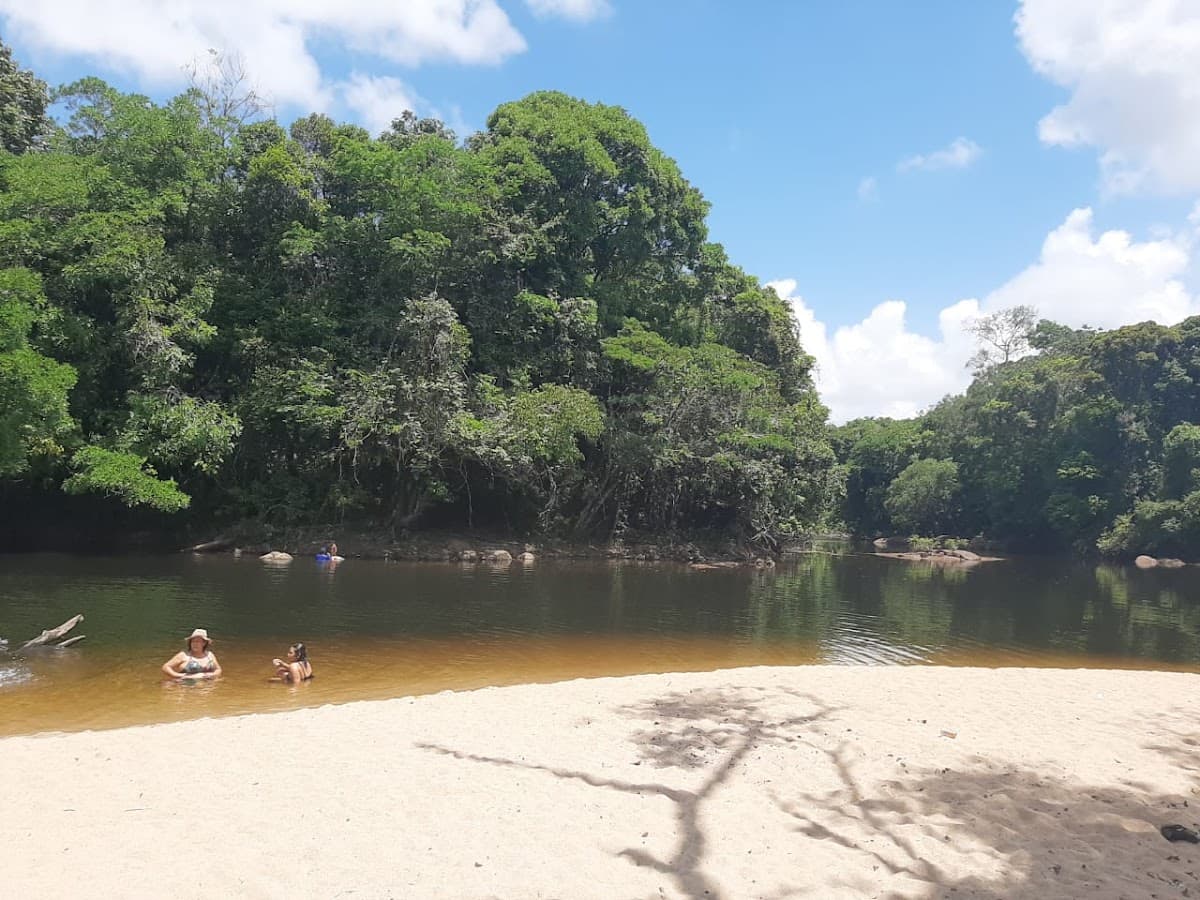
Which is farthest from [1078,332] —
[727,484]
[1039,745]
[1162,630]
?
[1039,745]

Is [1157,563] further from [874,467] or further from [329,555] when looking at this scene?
[329,555]

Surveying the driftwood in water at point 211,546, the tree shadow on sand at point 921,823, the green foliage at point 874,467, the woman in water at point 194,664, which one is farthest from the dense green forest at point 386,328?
the green foliage at point 874,467

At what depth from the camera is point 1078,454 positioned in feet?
176

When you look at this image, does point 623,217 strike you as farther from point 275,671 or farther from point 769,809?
point 769,809

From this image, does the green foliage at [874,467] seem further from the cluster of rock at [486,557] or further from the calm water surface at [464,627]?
the cluster of rock at [486,557]

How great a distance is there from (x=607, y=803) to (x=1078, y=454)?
58.6 metres

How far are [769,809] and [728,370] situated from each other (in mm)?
30759

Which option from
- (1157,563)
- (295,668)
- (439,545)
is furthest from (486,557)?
(1157,563)

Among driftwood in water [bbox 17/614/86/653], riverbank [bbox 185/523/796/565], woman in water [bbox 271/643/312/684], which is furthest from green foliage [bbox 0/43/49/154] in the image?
woman in water [bbox 271/643/312/684]

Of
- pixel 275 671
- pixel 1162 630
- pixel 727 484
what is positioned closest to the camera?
pixel 275 671

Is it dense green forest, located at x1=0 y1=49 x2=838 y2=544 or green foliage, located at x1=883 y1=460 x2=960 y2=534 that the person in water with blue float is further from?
green foliage, located at x1=883 y1=460 x2=960 y2=534

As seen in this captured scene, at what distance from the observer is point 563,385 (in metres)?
34.4

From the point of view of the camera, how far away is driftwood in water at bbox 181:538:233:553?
1140 inches

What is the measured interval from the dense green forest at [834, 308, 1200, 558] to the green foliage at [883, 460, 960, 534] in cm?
9
